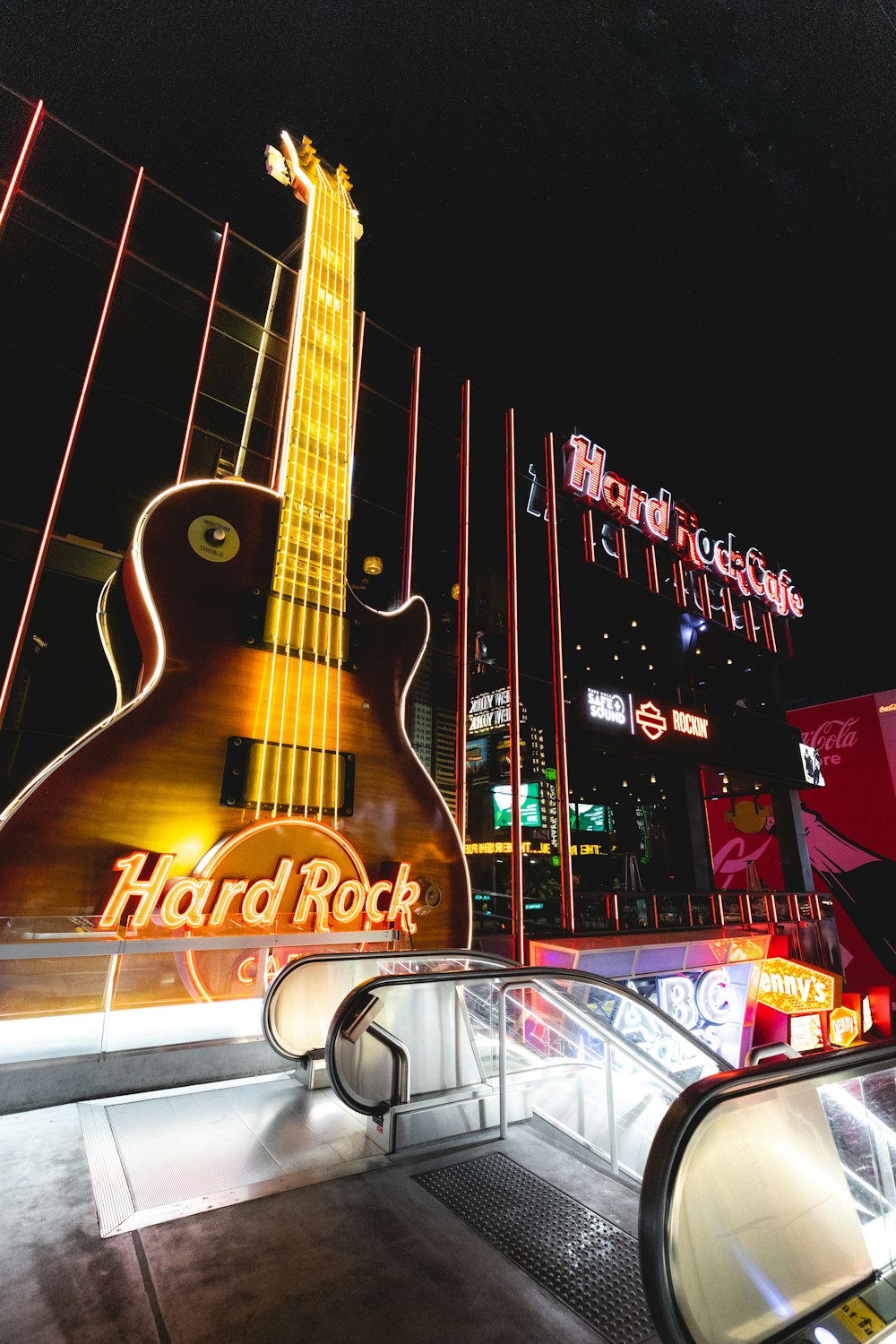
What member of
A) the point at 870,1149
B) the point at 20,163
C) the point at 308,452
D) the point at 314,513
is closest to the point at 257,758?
the point at 314,513

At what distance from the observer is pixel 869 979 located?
1756 centimetres

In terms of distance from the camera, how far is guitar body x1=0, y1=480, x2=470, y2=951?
4.29 meters

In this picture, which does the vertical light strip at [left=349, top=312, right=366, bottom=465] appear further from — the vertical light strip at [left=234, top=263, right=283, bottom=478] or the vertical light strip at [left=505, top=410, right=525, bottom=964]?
the vertical light strip at [left=505, top=410, right=525, bottom=964]

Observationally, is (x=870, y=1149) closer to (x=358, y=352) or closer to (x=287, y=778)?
(x=287, y=778)

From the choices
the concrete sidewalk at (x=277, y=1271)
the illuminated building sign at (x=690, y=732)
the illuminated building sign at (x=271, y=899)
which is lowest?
the concrete sidewalk at (x=277, y=1271)

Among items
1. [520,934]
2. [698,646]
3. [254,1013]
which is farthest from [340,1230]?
[698,646]

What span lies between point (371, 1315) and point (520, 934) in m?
5.82

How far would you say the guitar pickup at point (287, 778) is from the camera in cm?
507

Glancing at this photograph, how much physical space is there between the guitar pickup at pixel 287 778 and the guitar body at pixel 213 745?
0.07 m

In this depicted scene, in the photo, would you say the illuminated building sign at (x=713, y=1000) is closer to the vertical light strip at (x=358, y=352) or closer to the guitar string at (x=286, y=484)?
the guitar string at (x=286, y=484)

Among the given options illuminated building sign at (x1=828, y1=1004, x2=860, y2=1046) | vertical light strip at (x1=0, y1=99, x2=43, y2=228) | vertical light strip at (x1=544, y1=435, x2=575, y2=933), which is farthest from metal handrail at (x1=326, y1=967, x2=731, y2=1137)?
illuminated building sign at (x1=828, y1=1004, x2=860, y2=1046)

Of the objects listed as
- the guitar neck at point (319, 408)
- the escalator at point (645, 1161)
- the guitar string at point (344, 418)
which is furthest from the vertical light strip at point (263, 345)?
the escalator at point (645, 1161)

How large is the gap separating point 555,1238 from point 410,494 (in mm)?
7222

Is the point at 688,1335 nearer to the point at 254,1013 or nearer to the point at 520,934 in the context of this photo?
the point at 254,1013
